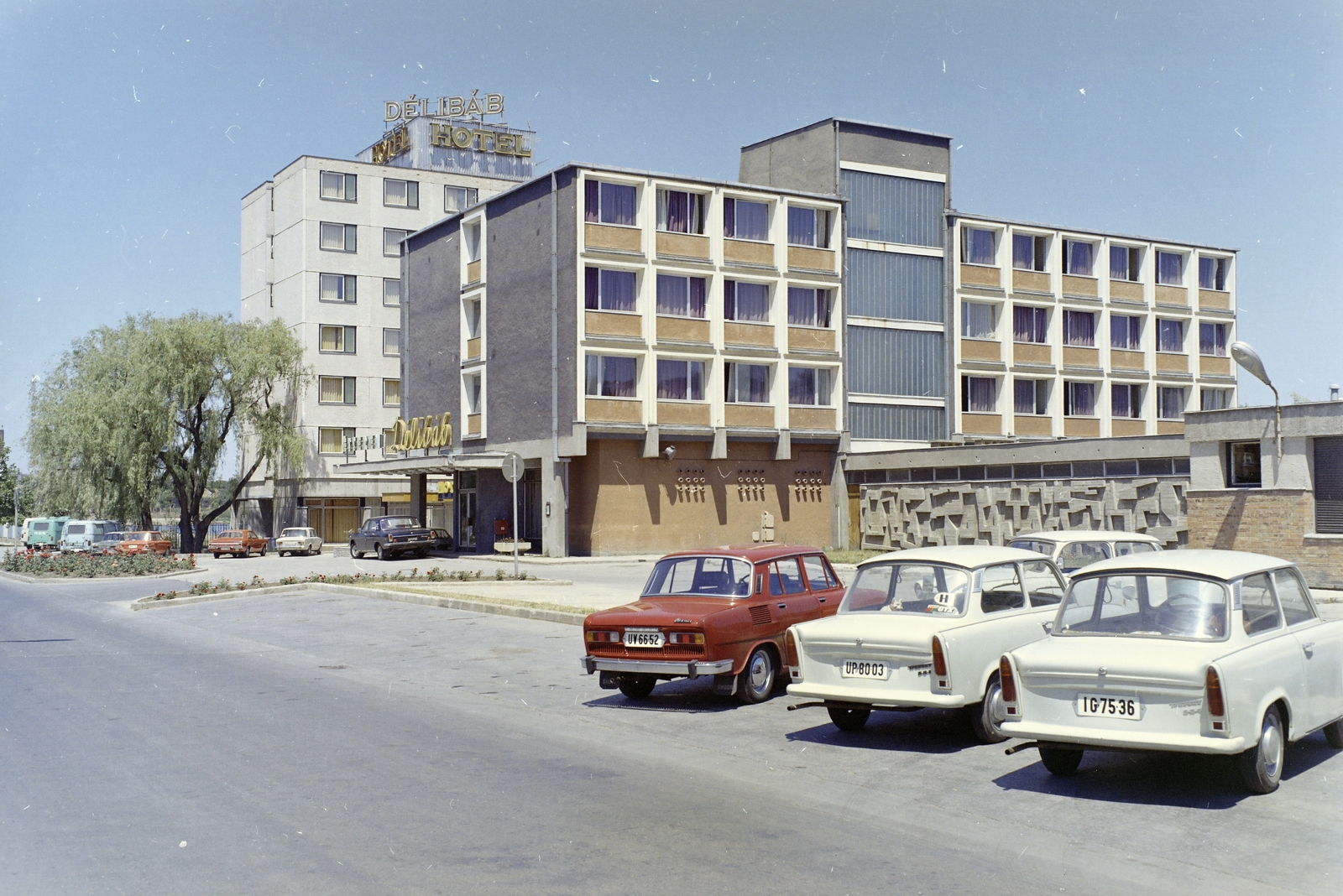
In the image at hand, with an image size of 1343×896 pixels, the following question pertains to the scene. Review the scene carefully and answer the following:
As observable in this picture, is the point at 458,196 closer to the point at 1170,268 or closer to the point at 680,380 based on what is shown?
the point at 680,380

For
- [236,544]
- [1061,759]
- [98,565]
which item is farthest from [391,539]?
[1061,759]

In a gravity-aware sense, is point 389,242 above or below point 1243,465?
above

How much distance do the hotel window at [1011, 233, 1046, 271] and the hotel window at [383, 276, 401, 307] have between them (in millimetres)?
36980

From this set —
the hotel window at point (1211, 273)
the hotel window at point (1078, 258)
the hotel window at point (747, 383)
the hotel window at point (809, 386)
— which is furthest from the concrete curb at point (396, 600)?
the hotel window at point (1211, 273)

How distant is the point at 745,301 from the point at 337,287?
3192 cm

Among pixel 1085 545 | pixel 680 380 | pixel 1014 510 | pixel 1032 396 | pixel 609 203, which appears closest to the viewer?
pixel 1085 545

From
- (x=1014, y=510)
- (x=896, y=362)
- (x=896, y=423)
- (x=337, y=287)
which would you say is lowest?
→ (x=1014, y=510)

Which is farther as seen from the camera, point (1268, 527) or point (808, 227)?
point (808, 227)

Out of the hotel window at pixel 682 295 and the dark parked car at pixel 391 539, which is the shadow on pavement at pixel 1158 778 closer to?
the hotel window at pixel 682 295

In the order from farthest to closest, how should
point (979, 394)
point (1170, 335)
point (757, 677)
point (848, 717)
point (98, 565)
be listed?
point (1170, 335)
point (979, 394)
point (98, 565)
point (757, 677)
point (848, 717)

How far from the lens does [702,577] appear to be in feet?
41.8

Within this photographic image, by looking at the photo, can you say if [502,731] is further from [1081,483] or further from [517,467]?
[1081,483]

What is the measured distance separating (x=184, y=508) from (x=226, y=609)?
4174 centimetres

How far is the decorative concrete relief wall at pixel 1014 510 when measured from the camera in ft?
120
